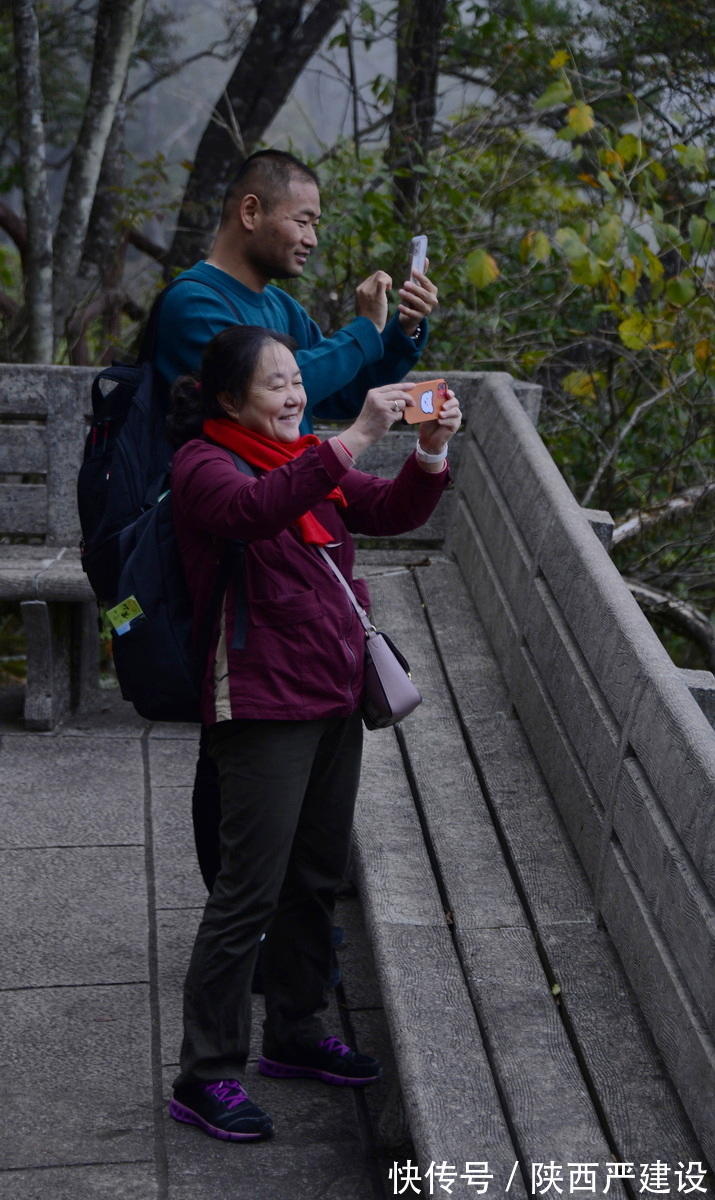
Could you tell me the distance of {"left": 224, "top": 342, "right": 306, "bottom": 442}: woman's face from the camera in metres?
2.83

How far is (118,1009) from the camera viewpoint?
364 cm

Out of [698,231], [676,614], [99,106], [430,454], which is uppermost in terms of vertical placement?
[430,454]

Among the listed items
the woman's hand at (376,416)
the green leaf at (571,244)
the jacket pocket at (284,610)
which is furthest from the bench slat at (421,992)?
the green leaf at (571,244)

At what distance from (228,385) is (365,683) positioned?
27.3 inches

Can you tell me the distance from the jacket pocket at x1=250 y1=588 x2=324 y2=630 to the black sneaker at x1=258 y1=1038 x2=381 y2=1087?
1.09 m

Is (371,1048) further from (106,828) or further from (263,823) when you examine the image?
(106,828)

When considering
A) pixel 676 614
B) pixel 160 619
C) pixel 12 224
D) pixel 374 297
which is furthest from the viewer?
pixel 12 224

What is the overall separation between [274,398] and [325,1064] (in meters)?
1.56

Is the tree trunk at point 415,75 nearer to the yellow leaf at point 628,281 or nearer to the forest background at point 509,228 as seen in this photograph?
the forest background at point 509,228

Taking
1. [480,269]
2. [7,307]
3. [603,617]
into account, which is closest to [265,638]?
[603,617]

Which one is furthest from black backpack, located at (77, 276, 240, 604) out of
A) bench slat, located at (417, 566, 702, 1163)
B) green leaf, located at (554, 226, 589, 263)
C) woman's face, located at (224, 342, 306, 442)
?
green leaf, located at (554, 226, 589, 263)

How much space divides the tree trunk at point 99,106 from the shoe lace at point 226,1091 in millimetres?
5066

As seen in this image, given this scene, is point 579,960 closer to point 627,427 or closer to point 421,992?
point 421,992

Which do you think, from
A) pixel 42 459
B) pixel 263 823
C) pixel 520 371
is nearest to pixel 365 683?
pixel 263 823
